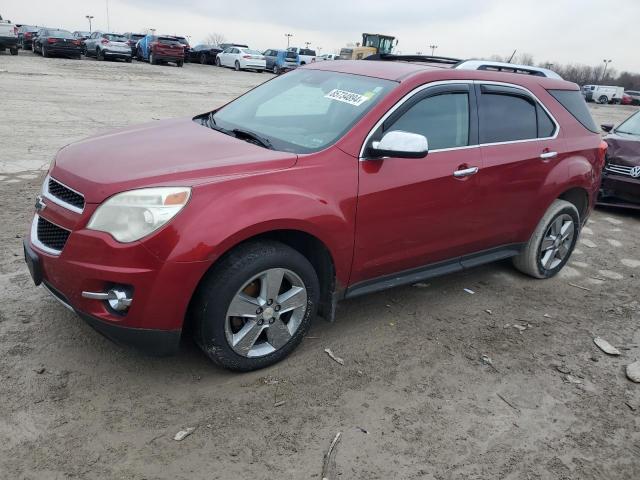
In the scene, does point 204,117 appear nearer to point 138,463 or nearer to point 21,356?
point 21,356

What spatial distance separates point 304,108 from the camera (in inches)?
152

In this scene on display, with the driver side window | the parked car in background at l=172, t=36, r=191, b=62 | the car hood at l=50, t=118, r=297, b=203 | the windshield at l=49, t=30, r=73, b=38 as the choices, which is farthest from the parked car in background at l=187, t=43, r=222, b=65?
the car hood at l=50, t=118, r=297, b=203

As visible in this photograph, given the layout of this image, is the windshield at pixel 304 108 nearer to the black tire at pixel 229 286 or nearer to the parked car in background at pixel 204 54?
the black tire at pixel 229 286

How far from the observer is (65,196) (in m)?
2.96

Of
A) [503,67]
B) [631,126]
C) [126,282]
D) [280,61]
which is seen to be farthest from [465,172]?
[280,61]

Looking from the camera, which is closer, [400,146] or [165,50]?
[400,146]

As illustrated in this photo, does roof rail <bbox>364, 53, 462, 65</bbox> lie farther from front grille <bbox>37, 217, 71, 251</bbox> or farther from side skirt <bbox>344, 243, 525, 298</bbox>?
front grille <bbox>37, 217, 71, 251</bbox>

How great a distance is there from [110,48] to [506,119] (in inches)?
1220

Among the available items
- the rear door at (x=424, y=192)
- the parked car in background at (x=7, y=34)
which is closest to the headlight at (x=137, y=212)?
the rear door at (x=424, y=192)

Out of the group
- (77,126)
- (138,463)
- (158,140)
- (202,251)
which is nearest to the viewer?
(138,463)

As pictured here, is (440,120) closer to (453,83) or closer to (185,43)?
(453,83)

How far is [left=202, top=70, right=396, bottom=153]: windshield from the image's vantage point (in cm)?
342

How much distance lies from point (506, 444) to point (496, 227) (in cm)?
188

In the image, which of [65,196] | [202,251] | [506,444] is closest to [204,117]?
A: [65,196]
